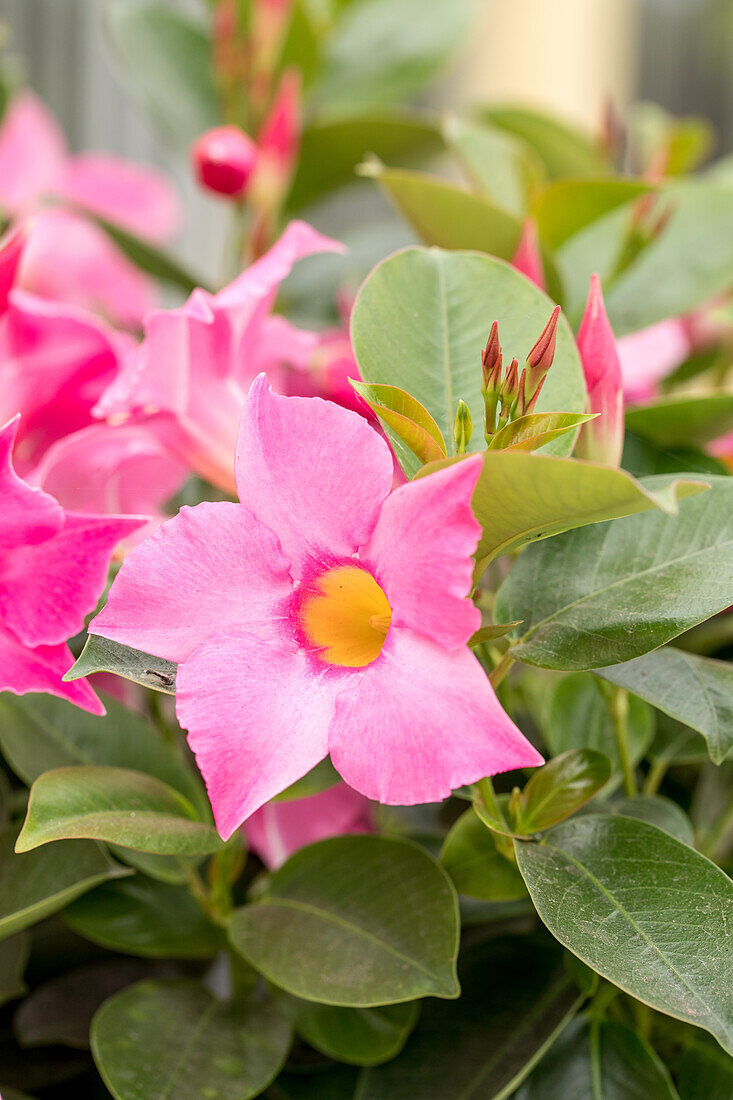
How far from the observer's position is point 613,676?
1.11 ft

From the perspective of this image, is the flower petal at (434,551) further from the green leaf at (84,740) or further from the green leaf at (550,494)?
the green leaf at (84,740)

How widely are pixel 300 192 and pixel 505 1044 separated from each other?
1.98 feet

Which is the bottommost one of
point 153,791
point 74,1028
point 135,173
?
point 74,1028

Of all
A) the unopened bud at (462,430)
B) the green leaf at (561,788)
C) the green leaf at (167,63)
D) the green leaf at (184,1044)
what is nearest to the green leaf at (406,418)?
the unopened bud at (462,430)

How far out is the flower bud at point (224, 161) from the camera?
567mm

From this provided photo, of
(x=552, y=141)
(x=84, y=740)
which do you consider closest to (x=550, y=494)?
(x=84, y=740)

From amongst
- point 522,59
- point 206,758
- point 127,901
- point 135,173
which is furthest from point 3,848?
point 522,59

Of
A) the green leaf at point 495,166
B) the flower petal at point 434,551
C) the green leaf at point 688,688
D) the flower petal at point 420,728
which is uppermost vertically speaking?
the green leaf at point 495,166

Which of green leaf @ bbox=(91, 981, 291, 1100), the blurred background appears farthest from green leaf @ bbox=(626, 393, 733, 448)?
the blurred background

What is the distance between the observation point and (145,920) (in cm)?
42

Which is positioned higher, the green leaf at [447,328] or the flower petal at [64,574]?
the green leaf at [447,328]

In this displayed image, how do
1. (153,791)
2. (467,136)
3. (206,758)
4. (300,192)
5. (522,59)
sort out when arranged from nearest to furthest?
(206,758), (153,791), (467,136), (300,192), (522,59)

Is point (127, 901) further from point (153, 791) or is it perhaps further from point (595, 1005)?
point (595, 1005)

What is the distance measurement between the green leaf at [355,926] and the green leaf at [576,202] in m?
0.34
